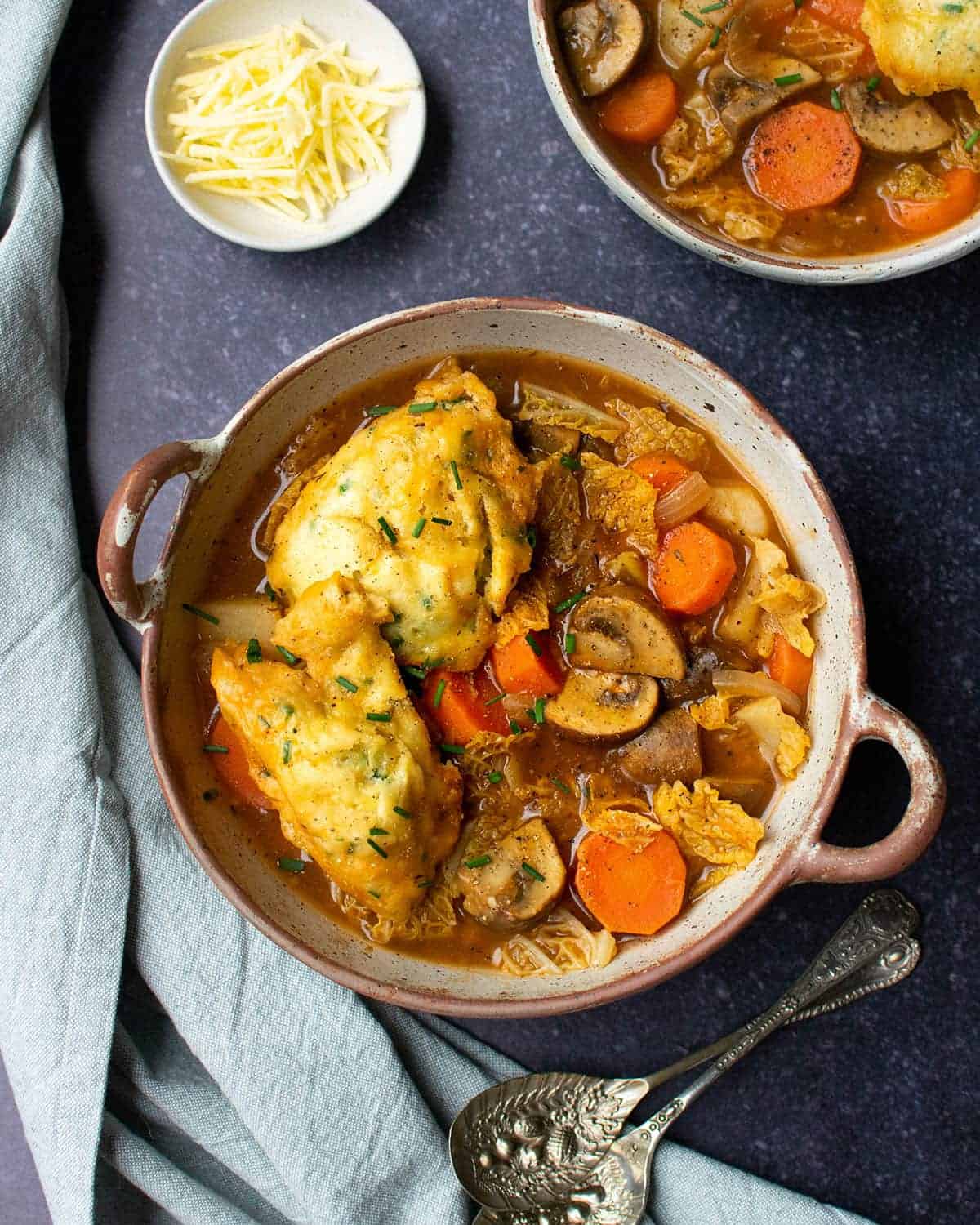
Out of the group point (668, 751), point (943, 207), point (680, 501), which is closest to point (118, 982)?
point (668, 751)

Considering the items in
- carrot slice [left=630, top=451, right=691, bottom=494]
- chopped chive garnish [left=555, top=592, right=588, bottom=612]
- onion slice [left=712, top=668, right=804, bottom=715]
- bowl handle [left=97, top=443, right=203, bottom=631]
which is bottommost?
onion slice [left=712, top=668, right=804, bottom=715]

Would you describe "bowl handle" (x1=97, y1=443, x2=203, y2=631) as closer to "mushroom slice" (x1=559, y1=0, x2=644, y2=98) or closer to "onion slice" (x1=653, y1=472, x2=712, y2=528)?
"onion slice" (x1=653, y1=472, x2=712, y2=528)

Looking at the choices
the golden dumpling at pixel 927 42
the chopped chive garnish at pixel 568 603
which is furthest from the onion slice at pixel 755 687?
the golden dumpling at pixel 927 42

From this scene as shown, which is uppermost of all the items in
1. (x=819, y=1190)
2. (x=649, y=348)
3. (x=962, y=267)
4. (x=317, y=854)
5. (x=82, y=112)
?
(x=82, y=112)

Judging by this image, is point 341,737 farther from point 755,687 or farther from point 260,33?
point 260,33

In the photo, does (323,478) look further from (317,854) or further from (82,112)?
(82,112)

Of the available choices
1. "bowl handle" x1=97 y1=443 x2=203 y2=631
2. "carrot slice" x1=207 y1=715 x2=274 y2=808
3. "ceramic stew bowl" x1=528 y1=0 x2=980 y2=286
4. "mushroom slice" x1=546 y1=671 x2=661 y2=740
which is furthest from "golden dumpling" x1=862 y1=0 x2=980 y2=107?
"carrot slice" x1=207 y1=715 x2=274 y2=808

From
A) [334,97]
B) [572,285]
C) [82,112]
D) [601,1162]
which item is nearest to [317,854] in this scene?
[601,1162]
